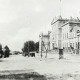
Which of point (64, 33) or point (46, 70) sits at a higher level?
point (64, 33)

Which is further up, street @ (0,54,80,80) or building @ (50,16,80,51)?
building @ (50,16,80,51)

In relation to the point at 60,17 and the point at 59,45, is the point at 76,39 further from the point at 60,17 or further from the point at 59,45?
the point at 60,17

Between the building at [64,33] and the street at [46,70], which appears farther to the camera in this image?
the building at [64,33]

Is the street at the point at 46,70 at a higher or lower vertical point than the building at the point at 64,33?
lower

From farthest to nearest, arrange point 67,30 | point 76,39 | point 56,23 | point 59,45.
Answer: point 56,23, point 59,45, point 67,30, point 76,39

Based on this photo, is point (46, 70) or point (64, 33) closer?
point (46, 70)

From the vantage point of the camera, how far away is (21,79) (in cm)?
1225

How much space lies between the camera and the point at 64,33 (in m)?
74.2

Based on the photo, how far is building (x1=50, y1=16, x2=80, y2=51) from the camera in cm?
6429

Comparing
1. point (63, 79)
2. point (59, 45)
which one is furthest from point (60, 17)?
point (63, 79)

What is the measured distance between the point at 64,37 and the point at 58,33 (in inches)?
322

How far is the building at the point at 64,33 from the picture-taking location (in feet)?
211

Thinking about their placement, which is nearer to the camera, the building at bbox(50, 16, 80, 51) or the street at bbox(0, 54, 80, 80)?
the street at bbox(0, 54, 80, 80)

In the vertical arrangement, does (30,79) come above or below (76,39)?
below
